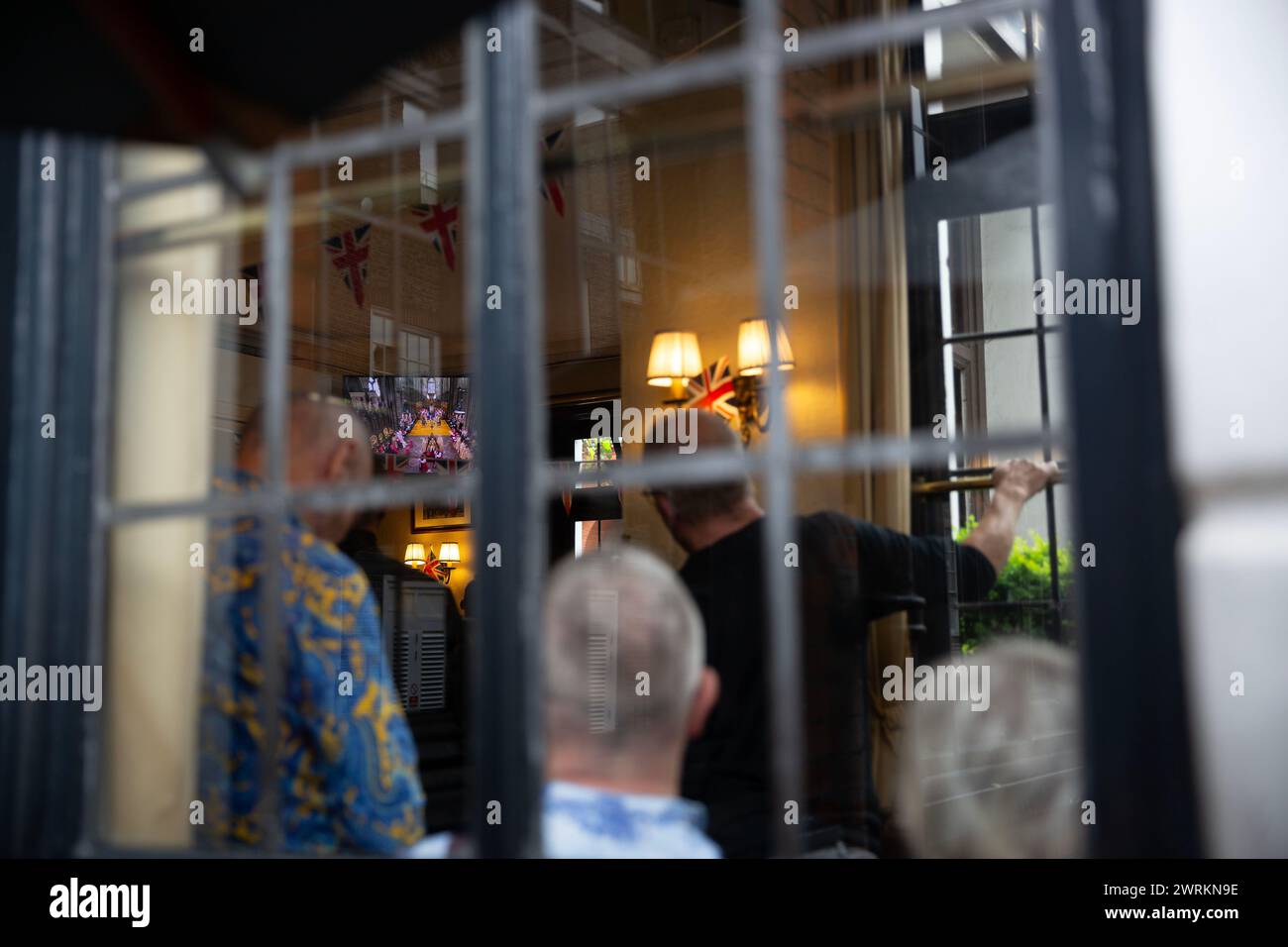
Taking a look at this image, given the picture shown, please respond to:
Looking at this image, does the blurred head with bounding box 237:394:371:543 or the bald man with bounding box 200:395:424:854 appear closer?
the bald man with bounding box 200:395:424:854

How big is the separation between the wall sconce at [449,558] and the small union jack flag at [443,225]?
3804 millimetres

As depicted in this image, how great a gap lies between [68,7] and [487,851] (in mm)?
1368

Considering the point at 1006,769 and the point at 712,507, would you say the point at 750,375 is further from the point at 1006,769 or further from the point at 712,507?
the point at 1006,769

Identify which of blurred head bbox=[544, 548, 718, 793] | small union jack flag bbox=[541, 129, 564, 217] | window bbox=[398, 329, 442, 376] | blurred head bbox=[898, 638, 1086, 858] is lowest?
blurred head bbox=[898, 638, 1086, 858]

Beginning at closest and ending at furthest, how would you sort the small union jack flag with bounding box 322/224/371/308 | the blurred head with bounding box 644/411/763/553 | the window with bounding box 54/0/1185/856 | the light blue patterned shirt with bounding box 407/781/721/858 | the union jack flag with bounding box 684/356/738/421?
the window with bounding box 54/0/1185/856 < the light blue patterned shirt with bounding box 407/781/721/858 < the blurred head with bounding box 644/411/763/553 < the union jack flag with bounding box 684/356/738/421 < the small union jack flag with bounding box 322/224/371/308

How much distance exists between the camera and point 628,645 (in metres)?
1.94

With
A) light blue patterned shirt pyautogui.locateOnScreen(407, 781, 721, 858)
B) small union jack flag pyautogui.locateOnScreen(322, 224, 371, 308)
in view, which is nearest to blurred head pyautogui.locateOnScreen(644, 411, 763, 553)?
light blue patterned shirt pyautogui.locateOnScreen(407, 781, 721, 858)

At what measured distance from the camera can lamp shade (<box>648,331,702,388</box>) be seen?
18.4 feet

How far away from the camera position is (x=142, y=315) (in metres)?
2.25

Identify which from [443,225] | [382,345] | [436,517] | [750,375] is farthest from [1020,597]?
[436,517]

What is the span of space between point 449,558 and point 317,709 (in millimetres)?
8608

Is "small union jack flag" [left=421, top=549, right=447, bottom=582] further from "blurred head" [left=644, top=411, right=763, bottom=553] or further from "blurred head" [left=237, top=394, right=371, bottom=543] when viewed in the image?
"blurred head" [left=237, top=394, right=371, bottom=543]
